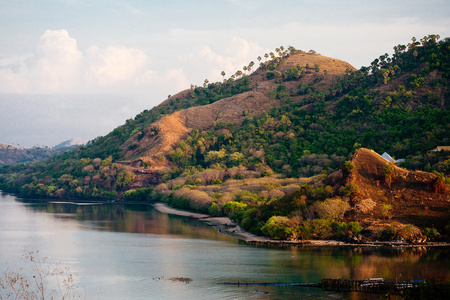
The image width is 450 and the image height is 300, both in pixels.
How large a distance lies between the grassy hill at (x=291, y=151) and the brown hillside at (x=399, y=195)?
227 mm

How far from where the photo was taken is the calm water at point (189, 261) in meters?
50.1

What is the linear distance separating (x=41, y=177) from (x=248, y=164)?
8252 centimetres

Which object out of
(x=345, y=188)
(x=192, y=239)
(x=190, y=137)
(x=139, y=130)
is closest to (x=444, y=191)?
(x=345, y=188)

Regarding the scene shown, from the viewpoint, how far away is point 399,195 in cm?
7919

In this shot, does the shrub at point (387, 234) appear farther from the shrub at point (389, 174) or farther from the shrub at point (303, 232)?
the shrub at point (303, 232)

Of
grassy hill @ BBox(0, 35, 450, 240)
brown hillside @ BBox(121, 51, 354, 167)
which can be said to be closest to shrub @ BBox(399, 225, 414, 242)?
grassy hill @ BBox(0, 35, 450, 240)

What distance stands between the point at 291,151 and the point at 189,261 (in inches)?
3399

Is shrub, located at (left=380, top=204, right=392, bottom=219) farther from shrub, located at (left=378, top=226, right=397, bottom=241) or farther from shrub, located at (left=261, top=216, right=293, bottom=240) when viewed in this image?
shrub, located at (left=261, top=216, right=293, bottom=240)

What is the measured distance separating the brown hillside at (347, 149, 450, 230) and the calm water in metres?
9.60

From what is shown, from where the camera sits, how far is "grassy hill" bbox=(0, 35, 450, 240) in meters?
80.1

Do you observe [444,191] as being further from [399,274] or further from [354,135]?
[354,135]

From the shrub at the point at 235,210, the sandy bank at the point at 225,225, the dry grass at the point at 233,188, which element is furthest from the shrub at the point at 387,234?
the dry grass at the point at 233,188

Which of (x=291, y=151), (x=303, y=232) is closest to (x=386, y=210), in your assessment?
(x=303, y=232)

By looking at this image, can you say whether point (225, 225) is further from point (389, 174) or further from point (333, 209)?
point (389, 174)
